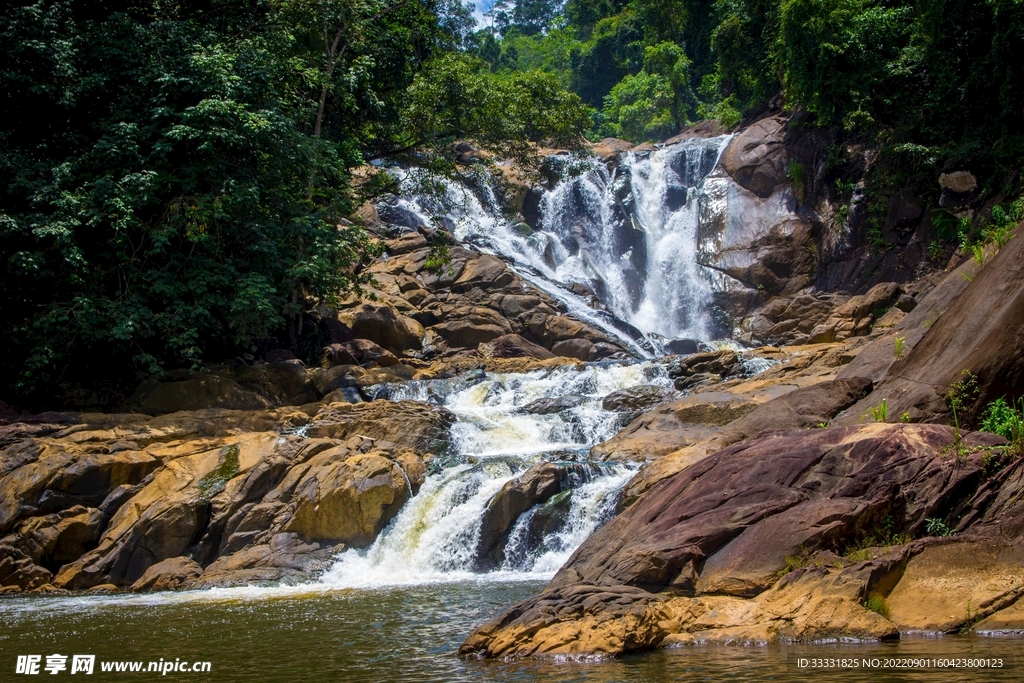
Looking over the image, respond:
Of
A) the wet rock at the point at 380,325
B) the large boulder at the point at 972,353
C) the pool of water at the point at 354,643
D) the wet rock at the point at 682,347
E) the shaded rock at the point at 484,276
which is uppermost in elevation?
the shaded rock at the point at 484,276

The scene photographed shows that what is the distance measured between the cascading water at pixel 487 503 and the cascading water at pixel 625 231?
12.2 meters

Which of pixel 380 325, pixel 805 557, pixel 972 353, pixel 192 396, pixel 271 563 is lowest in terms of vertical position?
pixel 271 563

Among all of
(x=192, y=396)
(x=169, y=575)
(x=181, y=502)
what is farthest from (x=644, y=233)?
(x=169, y=575)

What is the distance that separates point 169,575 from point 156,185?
8518 millimetres

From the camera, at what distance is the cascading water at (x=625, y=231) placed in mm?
31203

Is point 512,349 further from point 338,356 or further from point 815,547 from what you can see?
point 815,547

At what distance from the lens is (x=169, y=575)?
1304cm

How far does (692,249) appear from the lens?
106 feet

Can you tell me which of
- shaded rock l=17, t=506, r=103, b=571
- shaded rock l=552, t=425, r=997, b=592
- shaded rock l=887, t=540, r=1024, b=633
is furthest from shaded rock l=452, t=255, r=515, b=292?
shaded rock l=887, t=540, r=1024, b=633

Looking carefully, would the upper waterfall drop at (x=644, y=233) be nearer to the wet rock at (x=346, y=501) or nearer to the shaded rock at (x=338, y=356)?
the shaded rock at (x=338, y=356)

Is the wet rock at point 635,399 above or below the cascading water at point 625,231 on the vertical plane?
below

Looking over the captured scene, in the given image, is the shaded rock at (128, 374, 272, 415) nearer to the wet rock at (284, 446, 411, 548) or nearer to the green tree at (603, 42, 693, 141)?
the wet rock at (284, 446, 411, 548)

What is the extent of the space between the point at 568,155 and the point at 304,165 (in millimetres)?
16406

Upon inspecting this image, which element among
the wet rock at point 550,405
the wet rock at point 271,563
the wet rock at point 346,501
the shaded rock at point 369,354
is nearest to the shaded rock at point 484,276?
the shaded rock at point 369,354
